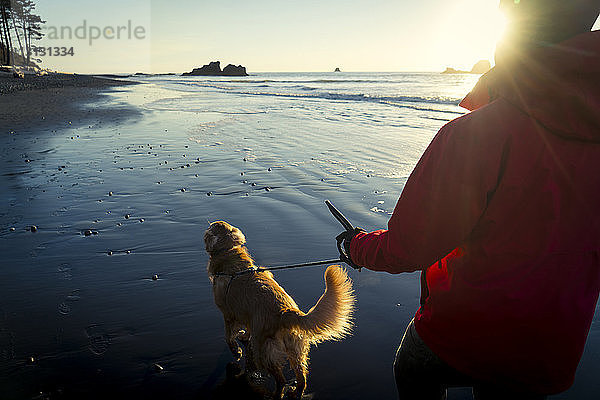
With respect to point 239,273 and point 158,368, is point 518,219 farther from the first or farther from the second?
point 158,368

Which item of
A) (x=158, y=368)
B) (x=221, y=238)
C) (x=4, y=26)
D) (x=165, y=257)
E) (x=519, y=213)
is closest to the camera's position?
(x=519, y=213)

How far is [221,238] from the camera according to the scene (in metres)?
3.72

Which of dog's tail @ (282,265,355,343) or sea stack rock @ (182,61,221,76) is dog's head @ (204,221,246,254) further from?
sea stack rock @ (182,61,221,76)

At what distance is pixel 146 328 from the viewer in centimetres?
375

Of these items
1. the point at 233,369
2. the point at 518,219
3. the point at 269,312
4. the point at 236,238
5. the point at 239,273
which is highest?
the point at 518,219

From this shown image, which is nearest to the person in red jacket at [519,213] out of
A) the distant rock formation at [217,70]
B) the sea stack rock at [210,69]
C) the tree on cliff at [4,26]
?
the tree on cliff at [4,26]

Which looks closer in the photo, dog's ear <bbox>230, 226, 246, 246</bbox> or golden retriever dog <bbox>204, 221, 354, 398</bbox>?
golden retriever dog <bbox>204, 221, 354, 398</bbox>

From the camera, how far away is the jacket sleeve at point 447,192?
1.22 m

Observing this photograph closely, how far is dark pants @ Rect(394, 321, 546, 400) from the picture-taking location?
5.03 ft

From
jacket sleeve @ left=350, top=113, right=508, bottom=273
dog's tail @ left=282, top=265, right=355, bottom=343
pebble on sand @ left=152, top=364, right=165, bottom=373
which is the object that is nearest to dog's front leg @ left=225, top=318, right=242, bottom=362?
pebble on sand @ left=152, top=364, right=165, bottom=373

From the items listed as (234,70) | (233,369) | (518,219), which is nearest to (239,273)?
(233,369)

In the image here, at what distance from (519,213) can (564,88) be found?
16.2 inches

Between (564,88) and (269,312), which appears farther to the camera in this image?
(269,312)

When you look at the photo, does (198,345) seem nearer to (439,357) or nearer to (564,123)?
(439,357)
